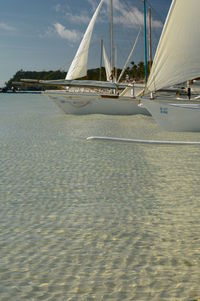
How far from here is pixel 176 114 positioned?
15578 mm

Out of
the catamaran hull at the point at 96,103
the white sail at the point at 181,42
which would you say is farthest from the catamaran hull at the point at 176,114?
the catamaran hull at the point at 96,103

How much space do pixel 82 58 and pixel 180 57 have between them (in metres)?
15.2

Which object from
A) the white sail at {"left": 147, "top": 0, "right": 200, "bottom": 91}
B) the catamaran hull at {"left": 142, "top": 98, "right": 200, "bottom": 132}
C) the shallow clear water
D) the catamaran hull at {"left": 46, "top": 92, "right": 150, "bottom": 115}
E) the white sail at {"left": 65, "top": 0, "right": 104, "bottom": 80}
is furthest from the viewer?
the white sail at {"left": 65, "top": 0, "right": 104, "bottom": 80}

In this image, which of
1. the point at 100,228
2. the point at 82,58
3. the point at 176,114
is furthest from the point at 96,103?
the point at 100,228

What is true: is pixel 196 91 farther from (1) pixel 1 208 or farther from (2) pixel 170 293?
(2) pixel 170 293

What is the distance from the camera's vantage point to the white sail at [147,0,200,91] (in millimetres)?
14930

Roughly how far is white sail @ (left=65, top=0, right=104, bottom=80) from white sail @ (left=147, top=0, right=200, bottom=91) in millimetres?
14033

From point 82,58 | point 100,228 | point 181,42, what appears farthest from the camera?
point 82,58

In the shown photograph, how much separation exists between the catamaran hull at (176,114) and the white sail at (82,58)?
13.4m

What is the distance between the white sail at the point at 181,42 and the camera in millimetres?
14930

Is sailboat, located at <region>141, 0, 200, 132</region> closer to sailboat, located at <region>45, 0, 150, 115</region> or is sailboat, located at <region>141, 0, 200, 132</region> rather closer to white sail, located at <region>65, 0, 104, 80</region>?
sailboat, located at <region>45, 0, 150, 115</region>

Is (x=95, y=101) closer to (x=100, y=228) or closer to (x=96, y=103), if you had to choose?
(x=96, y=103)

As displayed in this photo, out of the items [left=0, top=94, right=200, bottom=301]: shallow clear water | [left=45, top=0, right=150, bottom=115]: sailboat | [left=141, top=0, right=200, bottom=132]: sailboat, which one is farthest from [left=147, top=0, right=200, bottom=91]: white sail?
[left=45, top=0, right=150, bottom=115]: sailboat

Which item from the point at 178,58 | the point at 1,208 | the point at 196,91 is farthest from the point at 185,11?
the point at 1,208
